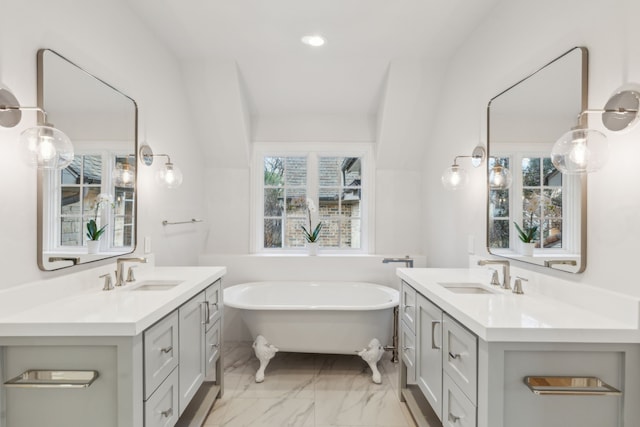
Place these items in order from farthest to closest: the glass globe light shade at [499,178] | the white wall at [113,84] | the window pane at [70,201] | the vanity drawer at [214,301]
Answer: the vanity drawer at [214,301] → the glass globe light shade at [499,178] → the window pane at [70,201] → the white wall at [113,84]

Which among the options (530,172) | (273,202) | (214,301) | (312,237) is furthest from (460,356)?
(273,202)

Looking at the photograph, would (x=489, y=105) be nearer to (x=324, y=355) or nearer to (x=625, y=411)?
(x=625, y=411)

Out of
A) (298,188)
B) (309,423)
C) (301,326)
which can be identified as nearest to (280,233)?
(298,188)

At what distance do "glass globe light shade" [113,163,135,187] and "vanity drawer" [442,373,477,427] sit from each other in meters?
1.98

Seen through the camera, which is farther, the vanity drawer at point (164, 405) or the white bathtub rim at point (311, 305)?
the white bathtub rim at point (311, 305)

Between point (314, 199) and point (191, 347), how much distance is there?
2.15 m

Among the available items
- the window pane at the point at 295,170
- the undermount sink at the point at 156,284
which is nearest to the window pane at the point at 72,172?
the undermount sink at the point at 156,284

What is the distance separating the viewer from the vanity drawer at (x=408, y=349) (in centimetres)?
201

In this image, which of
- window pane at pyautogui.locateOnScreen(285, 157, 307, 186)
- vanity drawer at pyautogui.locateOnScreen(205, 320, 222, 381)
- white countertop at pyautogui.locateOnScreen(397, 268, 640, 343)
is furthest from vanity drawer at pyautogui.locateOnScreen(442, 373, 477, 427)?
window pane at pyautogui.locateOnScreen(285, 157, 307, 186)

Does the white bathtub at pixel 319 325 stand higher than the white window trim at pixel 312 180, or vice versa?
the white window trim at pixel 312 180

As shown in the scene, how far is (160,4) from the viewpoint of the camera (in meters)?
2.11

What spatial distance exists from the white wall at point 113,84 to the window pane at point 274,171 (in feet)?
2.14

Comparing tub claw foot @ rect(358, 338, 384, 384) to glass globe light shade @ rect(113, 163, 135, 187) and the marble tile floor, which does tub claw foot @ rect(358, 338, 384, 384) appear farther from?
glass globe light shade @ rect(113, 163, 135, 187)

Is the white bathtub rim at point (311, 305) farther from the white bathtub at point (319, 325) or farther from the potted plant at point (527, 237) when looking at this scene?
the potted plant at point (527, 237)
